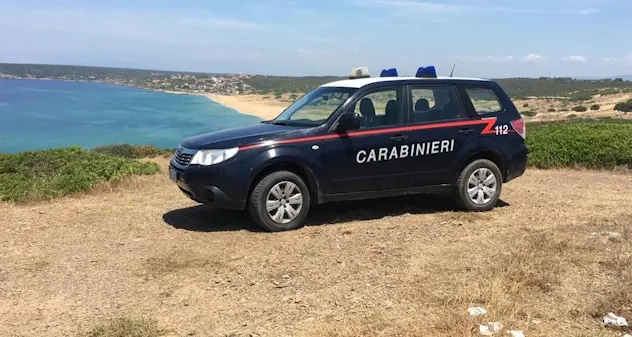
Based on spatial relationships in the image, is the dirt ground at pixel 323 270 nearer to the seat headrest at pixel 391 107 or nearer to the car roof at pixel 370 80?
the seat headrest at pixel 391 107

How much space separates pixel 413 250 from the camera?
591 centimetres

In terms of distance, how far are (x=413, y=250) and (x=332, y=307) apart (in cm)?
164

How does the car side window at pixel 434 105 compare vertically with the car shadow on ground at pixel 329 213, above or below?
above

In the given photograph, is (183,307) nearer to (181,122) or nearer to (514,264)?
(514,264)

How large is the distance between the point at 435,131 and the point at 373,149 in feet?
3.04

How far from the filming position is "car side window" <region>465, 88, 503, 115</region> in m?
7.62

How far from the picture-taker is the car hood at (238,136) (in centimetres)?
647

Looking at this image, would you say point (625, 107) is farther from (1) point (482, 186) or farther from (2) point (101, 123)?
(2) point (101, 123)

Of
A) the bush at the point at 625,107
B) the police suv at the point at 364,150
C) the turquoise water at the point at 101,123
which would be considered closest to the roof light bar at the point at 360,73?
the police suv at the point at 364,150

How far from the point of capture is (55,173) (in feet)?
36.7

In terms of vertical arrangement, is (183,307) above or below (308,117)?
below

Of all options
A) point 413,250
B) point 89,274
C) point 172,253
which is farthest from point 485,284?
point 89,274

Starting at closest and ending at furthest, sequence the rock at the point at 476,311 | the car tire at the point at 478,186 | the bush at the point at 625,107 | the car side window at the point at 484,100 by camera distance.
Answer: the rock at the point at 476,311 < the car tire at the point at 478,186 < the car side window at the point at 484,100 < the bush at the point at 625,107

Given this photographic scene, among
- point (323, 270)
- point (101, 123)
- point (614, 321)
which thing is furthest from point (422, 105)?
point (101, 123)
